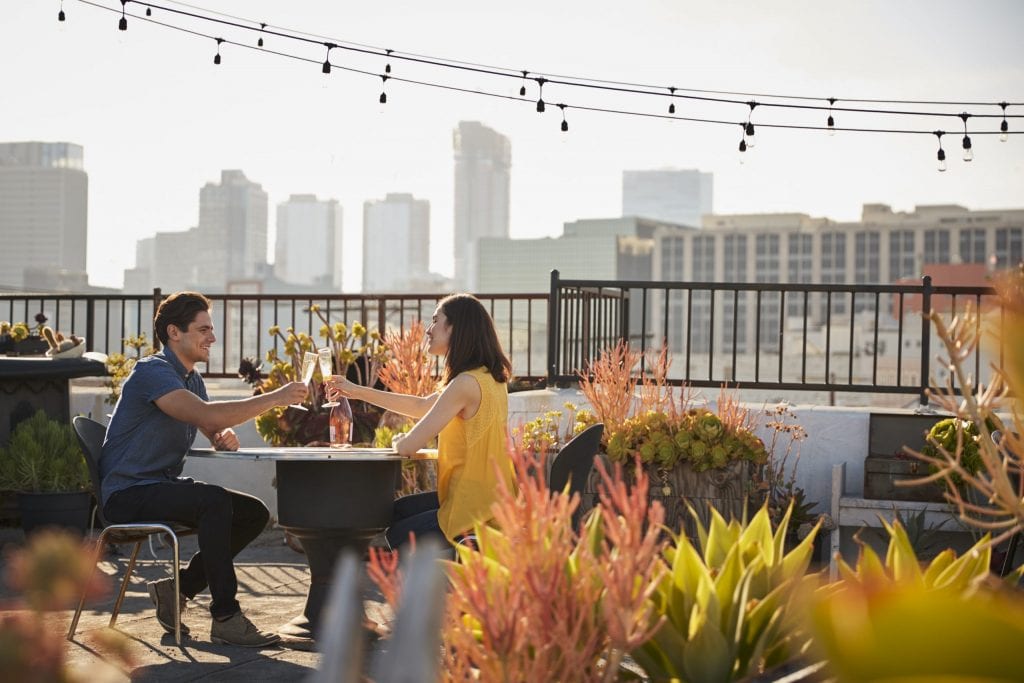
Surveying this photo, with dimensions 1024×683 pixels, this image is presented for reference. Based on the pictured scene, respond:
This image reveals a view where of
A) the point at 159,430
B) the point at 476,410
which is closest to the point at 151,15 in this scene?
the point at 159,430

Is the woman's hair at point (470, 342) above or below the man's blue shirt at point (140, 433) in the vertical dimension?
above

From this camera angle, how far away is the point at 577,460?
400cm

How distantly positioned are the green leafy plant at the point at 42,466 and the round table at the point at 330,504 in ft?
7.91

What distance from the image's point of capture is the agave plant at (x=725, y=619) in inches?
75.5

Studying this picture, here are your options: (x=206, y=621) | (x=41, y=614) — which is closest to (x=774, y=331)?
(x=206, y=621)

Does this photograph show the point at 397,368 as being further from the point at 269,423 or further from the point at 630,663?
the point at 630,663

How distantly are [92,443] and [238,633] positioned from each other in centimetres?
81

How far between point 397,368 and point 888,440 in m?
2.51

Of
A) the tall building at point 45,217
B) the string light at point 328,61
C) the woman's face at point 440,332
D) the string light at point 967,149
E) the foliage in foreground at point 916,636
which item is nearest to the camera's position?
the foliage in foreground at point 916,636

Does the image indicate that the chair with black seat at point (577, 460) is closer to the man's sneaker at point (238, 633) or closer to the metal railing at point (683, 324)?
the metal railing at point (683, 324)

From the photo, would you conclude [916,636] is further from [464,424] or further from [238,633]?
[238,633]

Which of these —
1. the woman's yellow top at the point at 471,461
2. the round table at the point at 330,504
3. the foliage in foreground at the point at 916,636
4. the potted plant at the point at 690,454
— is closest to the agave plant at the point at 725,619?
the foliage in foreground at the point at 916,636

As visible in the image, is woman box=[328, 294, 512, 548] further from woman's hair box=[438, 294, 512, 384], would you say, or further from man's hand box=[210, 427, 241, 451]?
man's hand box=[210, 427, 241, 451]

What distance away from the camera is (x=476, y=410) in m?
4.07
